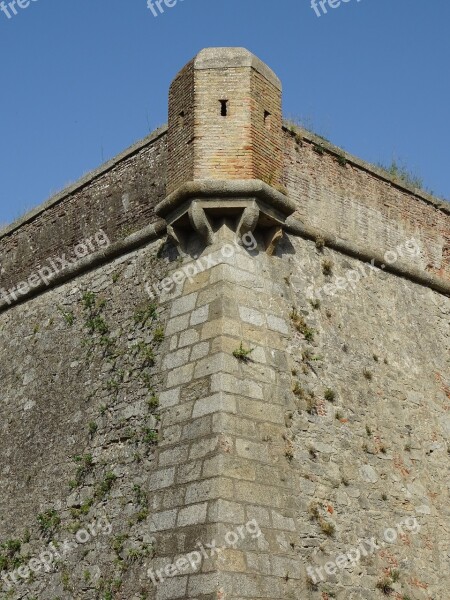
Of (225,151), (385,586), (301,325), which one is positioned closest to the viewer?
(385,586)

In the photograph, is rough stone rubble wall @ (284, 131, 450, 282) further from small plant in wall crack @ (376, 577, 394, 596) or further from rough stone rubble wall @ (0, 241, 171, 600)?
small plant in wall crack @ (376, 577, 394, 596)

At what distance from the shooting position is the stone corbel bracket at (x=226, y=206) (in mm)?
9141

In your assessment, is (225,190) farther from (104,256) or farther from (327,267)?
(104,256)

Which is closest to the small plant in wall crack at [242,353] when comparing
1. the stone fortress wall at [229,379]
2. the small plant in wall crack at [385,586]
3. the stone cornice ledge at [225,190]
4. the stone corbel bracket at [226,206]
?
the stone fortress wall at [229,379]

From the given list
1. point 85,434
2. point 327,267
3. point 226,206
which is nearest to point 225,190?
point 226,206

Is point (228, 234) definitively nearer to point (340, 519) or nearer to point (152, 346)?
point (152, 346)

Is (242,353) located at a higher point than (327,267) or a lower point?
lower

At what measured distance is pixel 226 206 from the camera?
9188 millimetres

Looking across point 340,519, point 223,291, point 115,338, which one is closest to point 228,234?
point 223,291

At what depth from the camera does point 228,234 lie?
930 cm

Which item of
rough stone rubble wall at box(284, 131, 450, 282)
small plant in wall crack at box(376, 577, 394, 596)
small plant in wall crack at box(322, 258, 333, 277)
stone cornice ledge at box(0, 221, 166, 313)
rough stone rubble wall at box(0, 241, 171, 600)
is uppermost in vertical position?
rough stone rubble wall at box(284, 131, 450, 282)

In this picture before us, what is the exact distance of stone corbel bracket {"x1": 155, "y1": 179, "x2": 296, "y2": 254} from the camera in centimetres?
914

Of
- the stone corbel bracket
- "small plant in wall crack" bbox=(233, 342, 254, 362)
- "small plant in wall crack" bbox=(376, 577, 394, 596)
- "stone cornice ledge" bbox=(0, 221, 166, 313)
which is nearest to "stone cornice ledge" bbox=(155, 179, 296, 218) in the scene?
the stone corbel bracket

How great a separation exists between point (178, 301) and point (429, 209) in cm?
501
